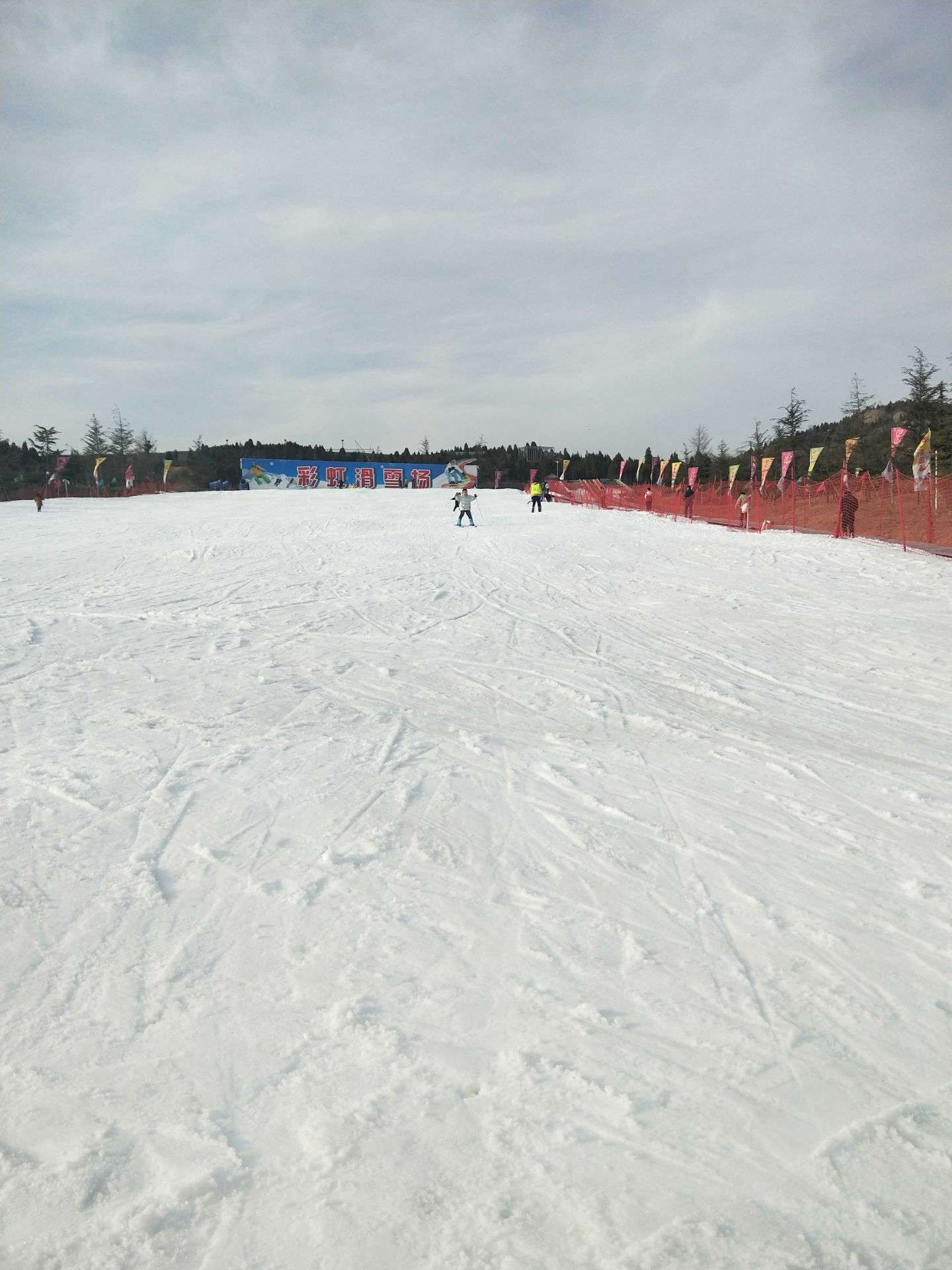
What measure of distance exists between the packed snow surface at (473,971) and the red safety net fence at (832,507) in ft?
43.0

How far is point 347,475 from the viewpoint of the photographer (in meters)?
71.3

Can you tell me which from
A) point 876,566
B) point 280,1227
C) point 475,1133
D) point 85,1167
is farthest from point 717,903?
point 876,566

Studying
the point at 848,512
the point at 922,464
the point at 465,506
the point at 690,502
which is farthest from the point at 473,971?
the point at 690,502

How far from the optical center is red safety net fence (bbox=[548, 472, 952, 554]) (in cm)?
1697

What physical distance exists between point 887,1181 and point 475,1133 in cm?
93

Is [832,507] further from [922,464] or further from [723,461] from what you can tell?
[723,461]

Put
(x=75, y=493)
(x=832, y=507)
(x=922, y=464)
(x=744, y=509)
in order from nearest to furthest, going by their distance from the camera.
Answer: (x=922, y=464)
(x=744, y=509)
(x=832, y=507)
(x=75, y=493)

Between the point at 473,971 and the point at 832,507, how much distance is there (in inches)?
988

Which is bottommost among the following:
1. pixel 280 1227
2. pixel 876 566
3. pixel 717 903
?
pixel 280 1227

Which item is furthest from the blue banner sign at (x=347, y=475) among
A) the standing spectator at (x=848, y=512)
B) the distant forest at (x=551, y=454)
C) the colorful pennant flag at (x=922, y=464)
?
the colorful pennant flag at (x=922, y=464)

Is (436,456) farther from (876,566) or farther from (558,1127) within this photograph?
(558,1127)

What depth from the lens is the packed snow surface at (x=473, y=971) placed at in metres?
1.71

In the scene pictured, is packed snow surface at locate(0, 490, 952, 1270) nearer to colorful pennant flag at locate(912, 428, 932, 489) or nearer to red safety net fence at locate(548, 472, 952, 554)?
colorful pennant flag at locate(912, 428, 932, 489)

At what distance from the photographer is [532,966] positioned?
2.48m
